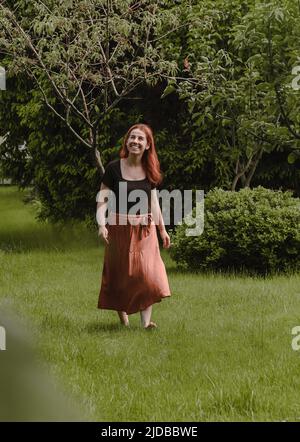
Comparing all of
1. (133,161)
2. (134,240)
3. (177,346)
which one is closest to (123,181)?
(133,161)

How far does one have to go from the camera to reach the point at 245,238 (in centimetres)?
952

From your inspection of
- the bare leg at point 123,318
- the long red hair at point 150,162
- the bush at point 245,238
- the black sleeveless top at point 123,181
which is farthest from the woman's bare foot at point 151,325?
the bush at point 245,238

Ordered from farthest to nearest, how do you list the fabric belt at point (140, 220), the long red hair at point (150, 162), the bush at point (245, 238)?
1. the bush at point (245, 238)
2. the long red hair at point (150, 162)
3. the fabric belt at point (140, 220)

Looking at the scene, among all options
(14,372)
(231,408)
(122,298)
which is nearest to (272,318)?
(122,298)

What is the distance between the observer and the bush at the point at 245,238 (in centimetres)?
956

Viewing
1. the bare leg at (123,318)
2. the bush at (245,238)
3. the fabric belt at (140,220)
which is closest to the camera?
the fabric belt at (140,220)

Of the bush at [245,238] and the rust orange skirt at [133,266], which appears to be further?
the bush at [245,238]

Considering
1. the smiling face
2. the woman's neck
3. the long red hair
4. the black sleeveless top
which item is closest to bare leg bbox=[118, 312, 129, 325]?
the black sleeveless top

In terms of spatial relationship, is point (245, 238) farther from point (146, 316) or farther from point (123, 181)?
point (123, 181)

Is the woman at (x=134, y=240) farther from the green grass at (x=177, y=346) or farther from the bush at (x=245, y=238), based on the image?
the bush at (x=245, y=238)

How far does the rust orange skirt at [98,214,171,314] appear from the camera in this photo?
605 cm

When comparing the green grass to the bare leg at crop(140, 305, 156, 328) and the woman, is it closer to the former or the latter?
the bare leg at crop(140, 305, 156, 328)

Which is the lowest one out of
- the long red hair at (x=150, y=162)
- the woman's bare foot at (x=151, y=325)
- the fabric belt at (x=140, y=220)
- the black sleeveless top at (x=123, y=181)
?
the woman's bare foot at (x=151, y=325)

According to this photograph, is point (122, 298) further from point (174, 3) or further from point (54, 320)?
point (174, 3)
